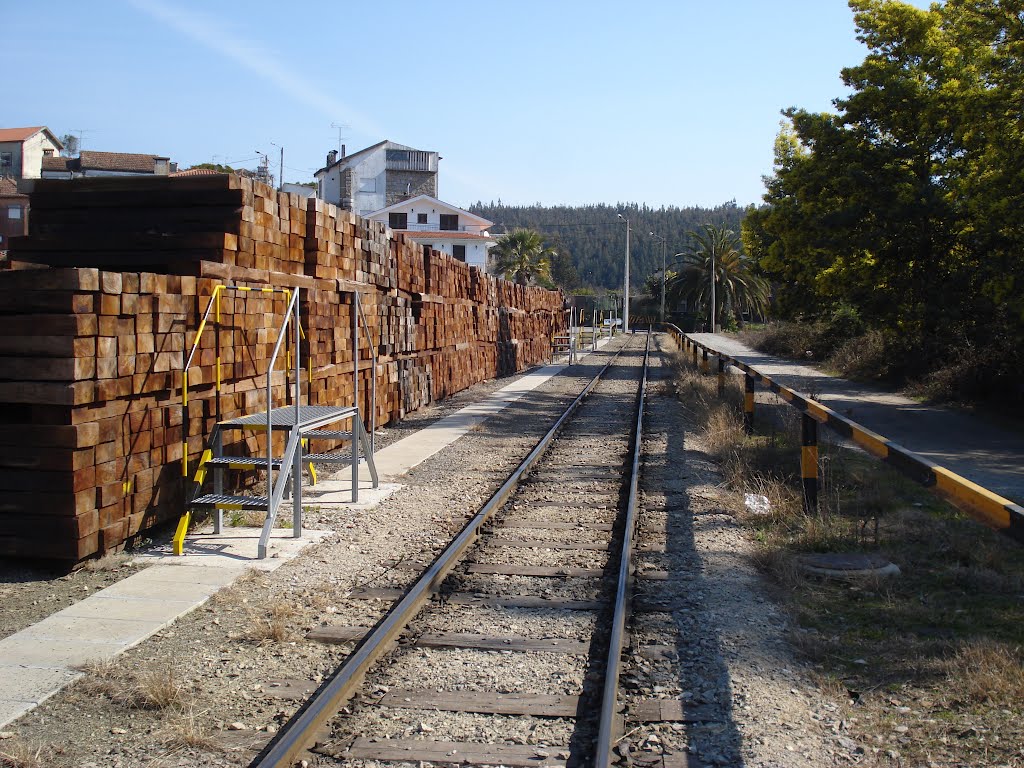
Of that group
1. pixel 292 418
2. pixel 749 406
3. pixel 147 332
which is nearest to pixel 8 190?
pixel 749 406

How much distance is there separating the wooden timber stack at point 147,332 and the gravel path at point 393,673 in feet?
4.61

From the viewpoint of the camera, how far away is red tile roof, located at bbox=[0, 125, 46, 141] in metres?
71.7

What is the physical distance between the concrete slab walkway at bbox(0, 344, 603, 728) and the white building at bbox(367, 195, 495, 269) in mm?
63642

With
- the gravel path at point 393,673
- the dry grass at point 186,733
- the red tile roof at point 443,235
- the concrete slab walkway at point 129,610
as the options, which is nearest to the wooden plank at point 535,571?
the gravel path at point 393,673

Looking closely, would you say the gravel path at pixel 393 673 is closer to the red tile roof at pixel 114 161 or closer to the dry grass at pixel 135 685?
the dry grass at pixel 135 685

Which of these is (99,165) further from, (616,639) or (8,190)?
(616,639)

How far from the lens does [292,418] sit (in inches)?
338

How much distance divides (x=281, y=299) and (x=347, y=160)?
70.5 metres

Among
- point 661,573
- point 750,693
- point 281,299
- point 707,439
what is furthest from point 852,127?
point 750,693

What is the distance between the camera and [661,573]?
6.95 m

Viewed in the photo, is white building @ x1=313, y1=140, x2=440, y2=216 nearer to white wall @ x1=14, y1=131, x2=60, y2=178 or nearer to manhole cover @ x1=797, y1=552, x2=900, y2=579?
white wall @ x1=14, y1=131, x2=60, y2=178

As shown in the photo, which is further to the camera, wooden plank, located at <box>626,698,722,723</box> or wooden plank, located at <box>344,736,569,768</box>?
wooden plank, located at <box>626,698,722,723</box>

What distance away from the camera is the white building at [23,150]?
69.9 m

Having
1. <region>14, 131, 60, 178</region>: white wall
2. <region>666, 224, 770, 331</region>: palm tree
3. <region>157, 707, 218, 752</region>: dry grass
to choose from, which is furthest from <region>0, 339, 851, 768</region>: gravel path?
<region>666, 224, 770, 331</region>: palm tree
